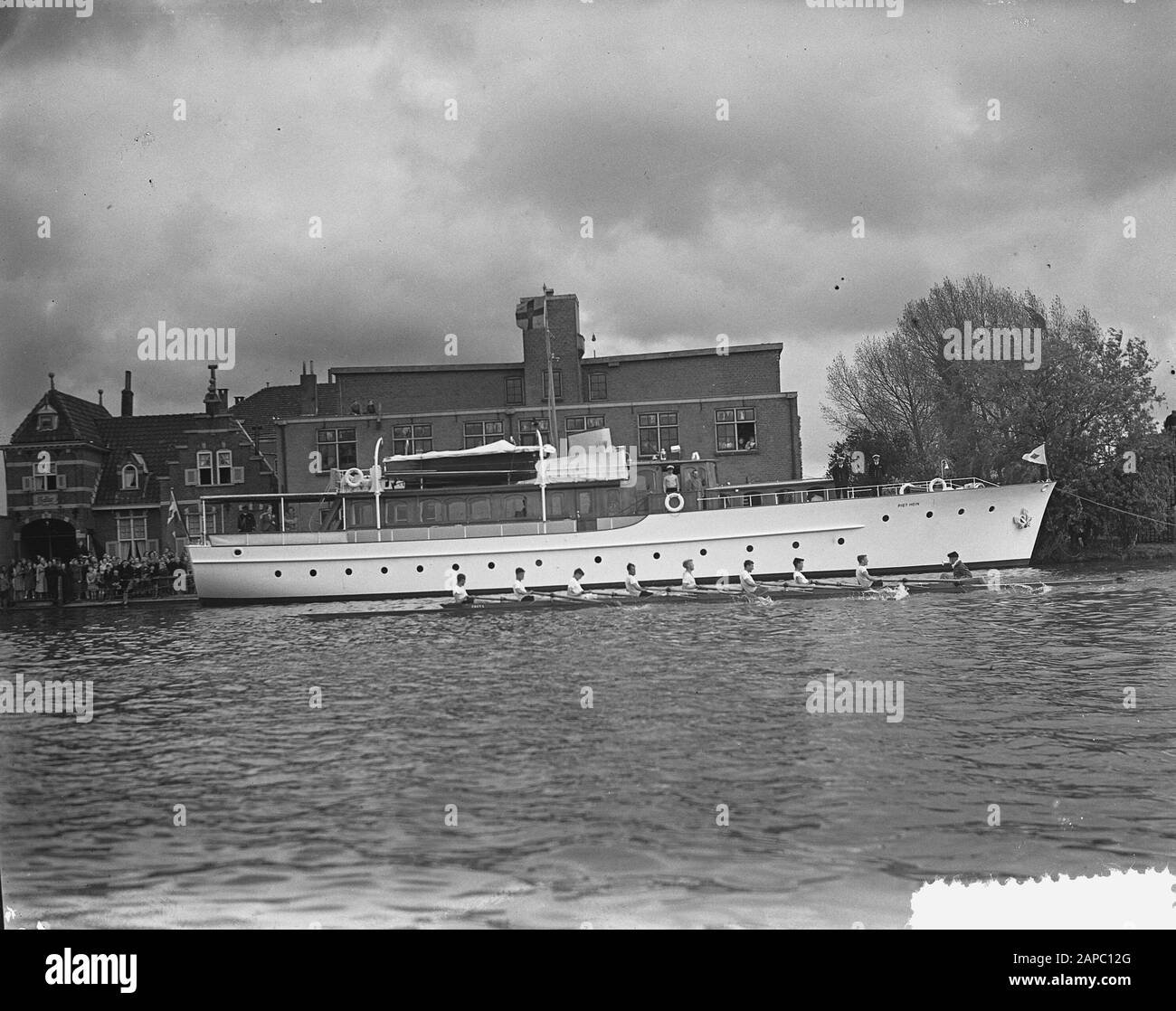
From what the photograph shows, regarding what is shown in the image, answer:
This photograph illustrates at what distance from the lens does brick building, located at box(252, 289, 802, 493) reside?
144 feet

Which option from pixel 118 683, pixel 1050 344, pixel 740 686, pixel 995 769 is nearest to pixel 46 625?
pixel 118 683

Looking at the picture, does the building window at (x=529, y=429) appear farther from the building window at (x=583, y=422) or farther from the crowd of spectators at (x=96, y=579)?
the crowd of spectators at (x=96, y=579)

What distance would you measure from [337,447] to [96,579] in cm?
1176

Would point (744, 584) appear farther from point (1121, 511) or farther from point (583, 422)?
point (1121, 511)

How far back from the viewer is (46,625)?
28.1 metres

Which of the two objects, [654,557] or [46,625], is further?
[654,557]

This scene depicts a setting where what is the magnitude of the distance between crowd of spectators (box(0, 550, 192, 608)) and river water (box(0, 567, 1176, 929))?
67.6 ft

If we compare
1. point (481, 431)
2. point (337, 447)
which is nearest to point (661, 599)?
point (481, 431)

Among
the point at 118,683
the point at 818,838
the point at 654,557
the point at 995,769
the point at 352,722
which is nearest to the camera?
the point at 818,838

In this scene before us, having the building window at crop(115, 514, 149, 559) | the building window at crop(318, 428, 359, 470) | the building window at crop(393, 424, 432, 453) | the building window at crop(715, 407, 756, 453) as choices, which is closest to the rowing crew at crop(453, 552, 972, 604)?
the building window at crop(715, 407, 756, 453)

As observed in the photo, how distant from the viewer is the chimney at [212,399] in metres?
49.9

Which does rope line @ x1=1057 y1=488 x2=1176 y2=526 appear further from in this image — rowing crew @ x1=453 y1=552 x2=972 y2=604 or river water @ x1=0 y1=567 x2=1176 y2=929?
river water @ x1=0 y1=567 x2=1176 y2=929
